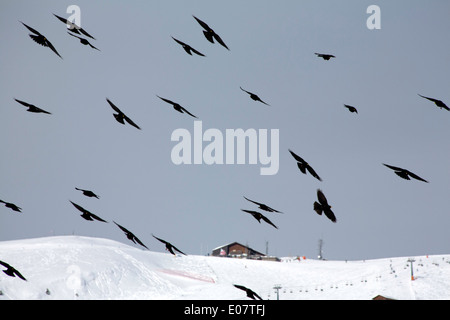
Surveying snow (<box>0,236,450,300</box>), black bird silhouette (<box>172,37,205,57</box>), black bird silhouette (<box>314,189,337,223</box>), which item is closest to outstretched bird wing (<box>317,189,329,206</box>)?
black bird silhouette (<box>314,189,337,223</box>)

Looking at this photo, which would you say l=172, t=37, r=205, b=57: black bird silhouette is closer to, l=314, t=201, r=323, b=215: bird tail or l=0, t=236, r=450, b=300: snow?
l=314, t=201, r=323, b=215: bird tail

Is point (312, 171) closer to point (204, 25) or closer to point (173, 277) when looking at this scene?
point (204, 25)

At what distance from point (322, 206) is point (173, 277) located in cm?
8207

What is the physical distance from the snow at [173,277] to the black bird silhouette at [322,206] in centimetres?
6154

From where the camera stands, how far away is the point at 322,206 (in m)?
10.4

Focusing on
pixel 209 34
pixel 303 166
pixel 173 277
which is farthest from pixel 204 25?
pixel 173 277

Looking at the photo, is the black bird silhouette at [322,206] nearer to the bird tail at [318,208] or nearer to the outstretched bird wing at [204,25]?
the bird tail at [318,208]

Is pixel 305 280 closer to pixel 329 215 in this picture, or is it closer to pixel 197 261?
pixel 197 261

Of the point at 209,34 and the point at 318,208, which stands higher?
the point at 209,34

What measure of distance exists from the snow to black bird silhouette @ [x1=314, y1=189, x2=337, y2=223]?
202ft

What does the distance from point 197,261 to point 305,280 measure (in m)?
23.1

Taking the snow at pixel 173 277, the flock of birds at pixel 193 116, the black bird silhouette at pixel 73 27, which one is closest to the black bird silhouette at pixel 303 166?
the flock of birds at pixel 193 116

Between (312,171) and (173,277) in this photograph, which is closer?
(312,171)
